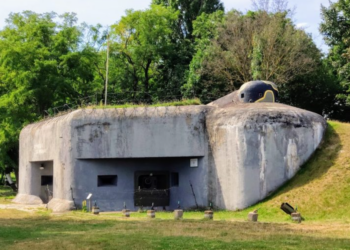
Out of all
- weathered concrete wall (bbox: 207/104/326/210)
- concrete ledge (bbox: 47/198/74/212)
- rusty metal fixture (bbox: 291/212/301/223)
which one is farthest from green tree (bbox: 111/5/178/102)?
rusty metal fixture (bbox: 291/212/301/223)

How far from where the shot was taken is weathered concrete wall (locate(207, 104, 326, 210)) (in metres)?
19.9

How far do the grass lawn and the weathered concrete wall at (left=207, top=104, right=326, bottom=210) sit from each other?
515 millimetres

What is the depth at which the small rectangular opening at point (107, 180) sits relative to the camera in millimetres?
22406

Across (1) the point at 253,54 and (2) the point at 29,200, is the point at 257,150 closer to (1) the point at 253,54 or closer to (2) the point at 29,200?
(2) the point at 29,200

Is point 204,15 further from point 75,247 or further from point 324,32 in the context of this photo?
point 75,247

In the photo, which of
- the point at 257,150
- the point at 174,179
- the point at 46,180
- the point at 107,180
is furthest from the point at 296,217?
the point at 46,180

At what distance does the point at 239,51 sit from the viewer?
35.8 metres

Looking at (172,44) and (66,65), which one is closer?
(66,65)

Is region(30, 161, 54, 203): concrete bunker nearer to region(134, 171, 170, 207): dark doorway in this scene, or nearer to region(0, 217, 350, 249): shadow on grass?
region(134, 171, 170, 207): dark doorway

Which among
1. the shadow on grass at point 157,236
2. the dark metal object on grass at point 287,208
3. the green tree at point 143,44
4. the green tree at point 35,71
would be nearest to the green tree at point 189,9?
the green tree at point 143,44

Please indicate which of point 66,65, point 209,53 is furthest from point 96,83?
point 209,53

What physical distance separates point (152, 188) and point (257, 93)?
650 centimetres

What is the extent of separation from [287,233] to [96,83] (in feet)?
95.9

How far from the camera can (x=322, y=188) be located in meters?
18.5
